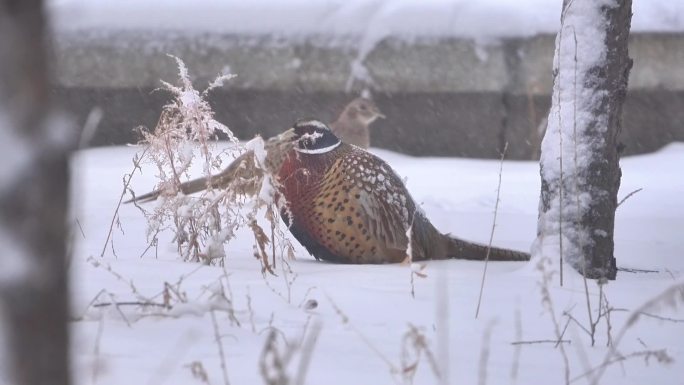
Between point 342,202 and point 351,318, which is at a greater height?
point 342,202

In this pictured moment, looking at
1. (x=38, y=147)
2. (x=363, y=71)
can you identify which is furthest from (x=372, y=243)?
(x=363, y=71)

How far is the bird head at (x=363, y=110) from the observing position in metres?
6.99

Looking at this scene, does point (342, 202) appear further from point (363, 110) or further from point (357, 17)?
point (357, 17)

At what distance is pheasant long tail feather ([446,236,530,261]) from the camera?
4.12m

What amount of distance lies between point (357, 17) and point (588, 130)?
15.0 feet

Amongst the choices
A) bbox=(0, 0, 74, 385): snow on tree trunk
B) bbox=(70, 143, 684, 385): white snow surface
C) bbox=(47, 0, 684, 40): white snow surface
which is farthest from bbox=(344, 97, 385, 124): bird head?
bbox=(0, 0, 74, 385): snow on tree trunk

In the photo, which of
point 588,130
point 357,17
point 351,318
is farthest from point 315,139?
point 357,17

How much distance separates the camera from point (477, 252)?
13.6ft

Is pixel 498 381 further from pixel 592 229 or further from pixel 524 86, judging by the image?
pixel 524 86

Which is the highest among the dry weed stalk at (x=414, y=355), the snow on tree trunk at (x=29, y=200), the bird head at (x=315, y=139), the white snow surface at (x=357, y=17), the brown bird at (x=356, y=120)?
the white snow surface at (x=357, y=17)

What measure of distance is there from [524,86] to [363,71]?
1177mm

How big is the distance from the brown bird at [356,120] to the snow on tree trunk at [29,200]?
19.2 ft

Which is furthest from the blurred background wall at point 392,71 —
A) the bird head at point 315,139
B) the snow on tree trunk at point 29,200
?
the snow on tree trunk at point 29,200

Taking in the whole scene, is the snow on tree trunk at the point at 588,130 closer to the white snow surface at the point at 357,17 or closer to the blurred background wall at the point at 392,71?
the blurred background wall at the point at 392,71
